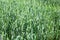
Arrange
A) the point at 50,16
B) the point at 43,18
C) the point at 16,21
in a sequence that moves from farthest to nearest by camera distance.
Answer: the point at 50,16
the point at 43,18
the point at 16,21

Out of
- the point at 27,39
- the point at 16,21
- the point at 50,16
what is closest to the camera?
the point at 27,39

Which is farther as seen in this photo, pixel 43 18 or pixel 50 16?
pixel 50 16

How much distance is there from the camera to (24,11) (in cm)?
404

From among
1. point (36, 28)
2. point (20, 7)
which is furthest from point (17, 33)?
point (20, 7)

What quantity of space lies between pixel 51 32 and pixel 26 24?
0.49 meters

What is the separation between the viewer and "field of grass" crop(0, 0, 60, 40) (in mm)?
3451

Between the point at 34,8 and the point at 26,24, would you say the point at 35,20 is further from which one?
the point at 34,8

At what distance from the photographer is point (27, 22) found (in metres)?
3.64

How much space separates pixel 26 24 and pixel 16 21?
0.65 feet

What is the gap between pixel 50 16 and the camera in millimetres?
4180

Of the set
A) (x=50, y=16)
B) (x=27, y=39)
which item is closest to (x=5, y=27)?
(x=27, y=39)

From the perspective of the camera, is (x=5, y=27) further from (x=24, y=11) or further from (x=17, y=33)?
(x=24, y=11)

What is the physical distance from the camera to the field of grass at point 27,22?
345cm

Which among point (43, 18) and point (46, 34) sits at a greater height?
point (43, 18)
